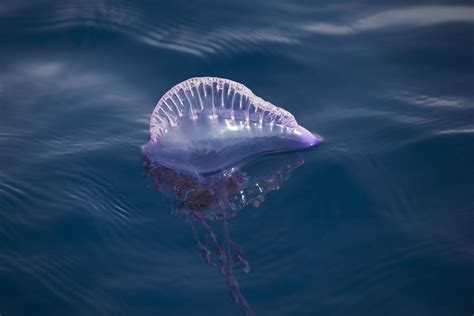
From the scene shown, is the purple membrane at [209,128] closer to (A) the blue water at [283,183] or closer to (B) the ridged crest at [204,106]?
(B) the ridged crest at [204,106]

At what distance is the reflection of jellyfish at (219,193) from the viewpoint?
293cm

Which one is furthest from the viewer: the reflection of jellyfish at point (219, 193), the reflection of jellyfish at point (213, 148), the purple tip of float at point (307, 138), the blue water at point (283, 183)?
the purple tip of float at point (307, 138)

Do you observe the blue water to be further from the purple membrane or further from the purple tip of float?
the purple membrane

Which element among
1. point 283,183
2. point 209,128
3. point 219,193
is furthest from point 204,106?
point 283,183

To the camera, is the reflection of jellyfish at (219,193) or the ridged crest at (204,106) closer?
the reflection of jellyfish at (219,193)

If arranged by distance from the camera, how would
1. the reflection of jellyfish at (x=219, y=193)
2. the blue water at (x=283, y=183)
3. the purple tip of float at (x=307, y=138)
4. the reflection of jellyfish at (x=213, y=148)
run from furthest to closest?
the purple tip of float at (x=307, y=138)
the reflection of jellyfish at (x=213, y=148)
the reflection of jellyfish at (x=219, y=193)
the blue water at (x=283, y=183)

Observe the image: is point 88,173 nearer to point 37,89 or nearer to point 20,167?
point 20,167

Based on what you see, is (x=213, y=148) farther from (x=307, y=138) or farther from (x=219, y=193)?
(x=307, y=138)

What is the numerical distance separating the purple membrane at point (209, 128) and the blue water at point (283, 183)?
0.76 feet

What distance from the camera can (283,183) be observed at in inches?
125

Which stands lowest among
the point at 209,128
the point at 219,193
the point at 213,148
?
the point at 219,193

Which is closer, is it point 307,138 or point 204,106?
point 204,106

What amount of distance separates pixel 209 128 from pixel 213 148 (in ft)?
0.36

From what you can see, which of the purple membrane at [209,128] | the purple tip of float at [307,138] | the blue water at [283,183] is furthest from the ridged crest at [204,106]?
the blue water at [283,183]
